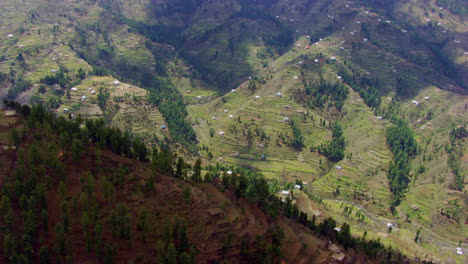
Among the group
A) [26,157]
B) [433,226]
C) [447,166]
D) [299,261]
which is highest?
[26,157]

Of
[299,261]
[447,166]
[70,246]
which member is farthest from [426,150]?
[70,246]

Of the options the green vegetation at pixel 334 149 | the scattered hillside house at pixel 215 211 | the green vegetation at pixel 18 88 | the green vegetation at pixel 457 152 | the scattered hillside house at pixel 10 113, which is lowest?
the green vegetation at pixel 334 149

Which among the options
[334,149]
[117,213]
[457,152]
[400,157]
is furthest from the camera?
[334,149]

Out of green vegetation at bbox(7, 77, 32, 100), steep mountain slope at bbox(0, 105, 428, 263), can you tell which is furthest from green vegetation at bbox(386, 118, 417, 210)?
green vegetation at bbox(7, 77, 32, 100)

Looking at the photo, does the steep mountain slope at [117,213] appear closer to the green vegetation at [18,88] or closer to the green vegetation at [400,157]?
the green vegetation at [400,157]

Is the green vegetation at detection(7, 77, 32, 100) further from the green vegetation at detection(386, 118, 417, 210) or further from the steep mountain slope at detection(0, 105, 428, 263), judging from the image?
the green vegetation at detection(386, 118, 417, 210)

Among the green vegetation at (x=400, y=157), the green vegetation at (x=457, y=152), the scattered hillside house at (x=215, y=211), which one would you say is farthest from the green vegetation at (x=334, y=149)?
the scattered hillside house at (x=215, y=211)

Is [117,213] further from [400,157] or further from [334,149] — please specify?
[400,157]

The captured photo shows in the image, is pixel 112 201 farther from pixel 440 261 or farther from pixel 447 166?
pixel 447 166

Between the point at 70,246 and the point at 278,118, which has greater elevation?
the point at 70,246

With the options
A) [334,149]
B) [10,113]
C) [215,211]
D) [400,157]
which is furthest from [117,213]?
[400,157]

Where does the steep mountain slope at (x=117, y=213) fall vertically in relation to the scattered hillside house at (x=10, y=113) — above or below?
below
